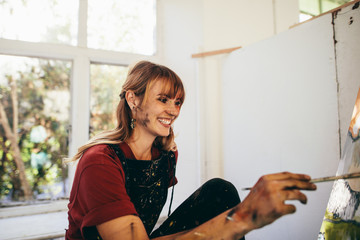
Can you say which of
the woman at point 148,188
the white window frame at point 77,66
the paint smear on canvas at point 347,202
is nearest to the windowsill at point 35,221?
the white window frame at point 77,66

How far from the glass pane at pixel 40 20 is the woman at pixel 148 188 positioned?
1234 millimetres

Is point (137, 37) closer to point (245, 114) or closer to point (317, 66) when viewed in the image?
point (245, 114)

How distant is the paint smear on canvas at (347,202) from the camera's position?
2.58 feet

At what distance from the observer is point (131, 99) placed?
1.11 metres

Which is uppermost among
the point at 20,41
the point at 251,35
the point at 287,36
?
the point at 251,35

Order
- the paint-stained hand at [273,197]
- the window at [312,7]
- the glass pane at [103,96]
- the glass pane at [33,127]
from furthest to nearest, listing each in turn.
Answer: the window at [312,7], the glass pane at [103,96], the glass pane at [33,127], the paint-stained hand at [273,197]

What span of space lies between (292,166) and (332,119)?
34 centimetres

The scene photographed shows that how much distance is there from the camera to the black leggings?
1015mm

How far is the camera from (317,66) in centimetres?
124

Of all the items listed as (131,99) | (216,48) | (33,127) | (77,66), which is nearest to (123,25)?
(77,66)

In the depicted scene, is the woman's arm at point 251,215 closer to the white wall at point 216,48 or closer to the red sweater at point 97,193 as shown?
the red sweater at point 97,193

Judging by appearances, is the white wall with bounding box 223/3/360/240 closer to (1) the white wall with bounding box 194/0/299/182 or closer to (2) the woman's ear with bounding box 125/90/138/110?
(1) the white wall with bounding box 194/0/299/182

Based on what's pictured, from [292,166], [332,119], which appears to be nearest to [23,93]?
[292,166]

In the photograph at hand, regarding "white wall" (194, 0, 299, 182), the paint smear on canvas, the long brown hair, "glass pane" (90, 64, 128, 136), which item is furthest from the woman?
"glass pane" (90, 64, 128, 136)
